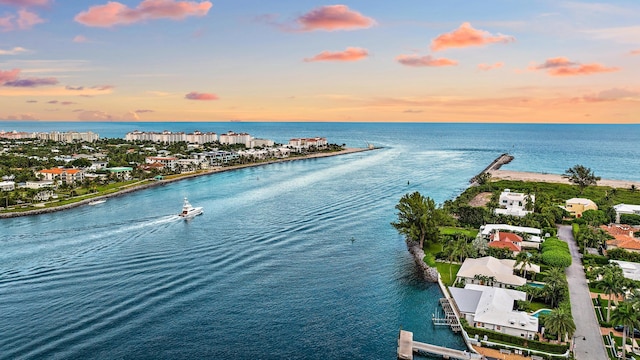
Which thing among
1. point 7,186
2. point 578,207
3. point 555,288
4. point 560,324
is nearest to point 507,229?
point 578,207

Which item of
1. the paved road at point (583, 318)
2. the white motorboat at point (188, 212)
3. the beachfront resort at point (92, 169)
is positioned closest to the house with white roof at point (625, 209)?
the paved road at point (583, 318)

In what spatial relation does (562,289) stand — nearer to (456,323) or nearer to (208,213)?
(456,323)

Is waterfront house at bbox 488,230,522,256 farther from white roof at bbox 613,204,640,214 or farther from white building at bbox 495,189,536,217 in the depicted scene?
white roof at bbox 613,204,640,214

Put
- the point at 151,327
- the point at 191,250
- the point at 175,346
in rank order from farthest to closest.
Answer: the point at 191,250
the point at 151,327
the point at 175,346

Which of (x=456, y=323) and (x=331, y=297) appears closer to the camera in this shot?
(x=456, y=323)

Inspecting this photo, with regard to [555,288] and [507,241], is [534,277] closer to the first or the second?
→ [555,288]

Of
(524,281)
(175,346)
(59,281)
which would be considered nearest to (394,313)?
(524,281)

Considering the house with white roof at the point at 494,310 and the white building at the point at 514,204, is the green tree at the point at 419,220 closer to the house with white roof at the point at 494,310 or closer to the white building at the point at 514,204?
the house with white roof at the point at 494,310

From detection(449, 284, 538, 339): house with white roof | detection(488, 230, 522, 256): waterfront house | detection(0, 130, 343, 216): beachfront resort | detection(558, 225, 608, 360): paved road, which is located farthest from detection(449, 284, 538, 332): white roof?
detection(0, 130, 343, 216): beachfront resort
